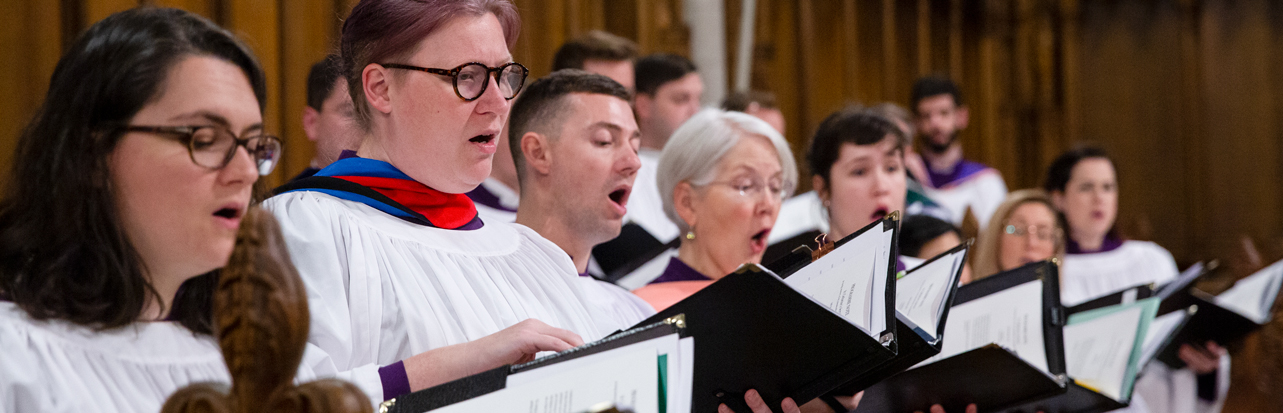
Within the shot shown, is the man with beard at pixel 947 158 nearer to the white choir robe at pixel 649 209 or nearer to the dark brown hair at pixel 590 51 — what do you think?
the white choir robe at pixel 649 209

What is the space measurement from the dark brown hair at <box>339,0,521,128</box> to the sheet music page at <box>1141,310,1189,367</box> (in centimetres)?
303

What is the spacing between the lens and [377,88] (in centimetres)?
200

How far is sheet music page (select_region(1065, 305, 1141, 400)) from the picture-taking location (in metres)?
3.14

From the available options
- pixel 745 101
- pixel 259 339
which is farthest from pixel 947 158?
pixel 259 339

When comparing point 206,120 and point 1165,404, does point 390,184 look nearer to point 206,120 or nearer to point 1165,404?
point 206,120

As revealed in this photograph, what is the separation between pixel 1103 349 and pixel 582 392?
2.34 meters

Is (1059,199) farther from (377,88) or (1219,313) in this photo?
(377,88)

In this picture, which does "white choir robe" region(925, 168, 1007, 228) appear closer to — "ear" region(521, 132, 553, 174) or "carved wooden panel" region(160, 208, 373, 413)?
"ear" region(521, 132, 553, 174)

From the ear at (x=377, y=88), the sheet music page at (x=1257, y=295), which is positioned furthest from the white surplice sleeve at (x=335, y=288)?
the sheet music page at (x=1257, y=295)

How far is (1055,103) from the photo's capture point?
349 inches

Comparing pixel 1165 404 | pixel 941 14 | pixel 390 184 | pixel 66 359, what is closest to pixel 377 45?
pixel 390 184

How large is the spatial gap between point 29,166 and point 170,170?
19 centimetres

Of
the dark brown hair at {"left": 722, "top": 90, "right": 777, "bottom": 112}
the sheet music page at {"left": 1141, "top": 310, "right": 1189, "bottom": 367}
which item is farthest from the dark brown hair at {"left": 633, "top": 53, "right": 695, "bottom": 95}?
the sheet music page at {"left": 1141, "top": 310, "right": 1189, "bottom": 367}

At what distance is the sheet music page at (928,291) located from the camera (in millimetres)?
2232
